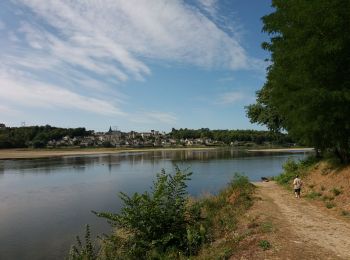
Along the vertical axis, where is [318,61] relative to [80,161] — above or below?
above

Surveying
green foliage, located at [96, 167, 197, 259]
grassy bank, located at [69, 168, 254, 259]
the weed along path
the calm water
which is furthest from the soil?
the calm water

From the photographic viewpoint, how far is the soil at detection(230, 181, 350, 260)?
440 inches

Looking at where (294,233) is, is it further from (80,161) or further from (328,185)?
(80,161)

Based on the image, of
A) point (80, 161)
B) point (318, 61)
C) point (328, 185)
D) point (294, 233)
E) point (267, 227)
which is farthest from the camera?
point (80, 161)

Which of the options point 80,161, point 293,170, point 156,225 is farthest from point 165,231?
point 80,161

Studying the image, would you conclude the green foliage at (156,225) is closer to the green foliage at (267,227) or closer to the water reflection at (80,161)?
the green foliage at (267,227)

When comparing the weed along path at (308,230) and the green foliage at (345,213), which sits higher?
the green foliage at (345,213)

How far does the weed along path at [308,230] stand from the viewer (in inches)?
440

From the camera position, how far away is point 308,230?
45.5 feet

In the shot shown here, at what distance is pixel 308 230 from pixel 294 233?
84 cm

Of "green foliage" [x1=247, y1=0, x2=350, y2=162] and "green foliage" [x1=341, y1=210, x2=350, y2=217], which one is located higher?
"green foliage" [x1=247, y1=0, x2=350, y2=162]

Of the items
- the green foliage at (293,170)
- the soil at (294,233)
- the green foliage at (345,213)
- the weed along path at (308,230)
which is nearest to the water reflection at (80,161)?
the green foliage at (293,170)

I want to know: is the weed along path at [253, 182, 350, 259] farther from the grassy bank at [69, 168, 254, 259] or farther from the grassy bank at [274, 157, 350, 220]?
the grassy bank at [69, 168, 254, 259]

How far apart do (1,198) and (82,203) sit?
10.1 metres
